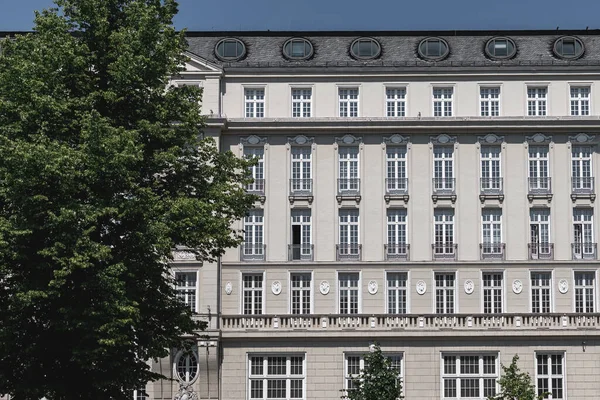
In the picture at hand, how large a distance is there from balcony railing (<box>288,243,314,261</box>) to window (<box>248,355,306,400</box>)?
4.83 m

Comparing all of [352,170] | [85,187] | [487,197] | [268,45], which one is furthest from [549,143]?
[85,187]

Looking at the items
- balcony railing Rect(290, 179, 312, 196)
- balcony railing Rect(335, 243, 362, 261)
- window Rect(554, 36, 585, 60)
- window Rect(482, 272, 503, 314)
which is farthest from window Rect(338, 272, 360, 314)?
window Rect(554, 36, 585, 60)

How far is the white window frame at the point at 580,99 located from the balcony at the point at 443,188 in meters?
6.97

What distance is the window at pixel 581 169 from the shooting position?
67.8 m

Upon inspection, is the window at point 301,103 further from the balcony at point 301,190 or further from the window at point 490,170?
the window at point 490,170

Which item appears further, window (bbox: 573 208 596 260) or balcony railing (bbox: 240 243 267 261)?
balcony railing (bbox: 240 243 267 261)

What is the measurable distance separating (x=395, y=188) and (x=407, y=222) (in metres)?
1.79

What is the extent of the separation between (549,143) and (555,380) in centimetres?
1166

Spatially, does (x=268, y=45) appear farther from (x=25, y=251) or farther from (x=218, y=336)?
(x=25, y=251)

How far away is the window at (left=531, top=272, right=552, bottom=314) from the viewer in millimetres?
67062

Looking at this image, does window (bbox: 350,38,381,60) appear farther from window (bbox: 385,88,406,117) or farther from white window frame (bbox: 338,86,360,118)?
window (bbox: 385,88,406,117)

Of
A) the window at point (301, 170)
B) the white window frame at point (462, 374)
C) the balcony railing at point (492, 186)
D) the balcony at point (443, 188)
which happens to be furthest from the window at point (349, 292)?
the balcony railing at point (492, 186)

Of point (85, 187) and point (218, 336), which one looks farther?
point (218, 336)

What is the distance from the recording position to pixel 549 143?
68.1 metres
